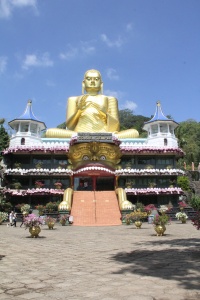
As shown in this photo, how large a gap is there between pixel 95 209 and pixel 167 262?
694 inches

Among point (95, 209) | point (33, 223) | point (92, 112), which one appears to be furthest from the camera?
point (92, 112)

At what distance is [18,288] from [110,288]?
177cm

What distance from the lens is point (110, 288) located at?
620 centimetres

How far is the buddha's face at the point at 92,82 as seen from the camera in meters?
36.0

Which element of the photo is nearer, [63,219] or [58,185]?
[63,219]

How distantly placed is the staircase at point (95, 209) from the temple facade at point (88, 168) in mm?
1418

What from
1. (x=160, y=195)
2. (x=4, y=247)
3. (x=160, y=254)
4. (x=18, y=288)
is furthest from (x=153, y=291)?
(x=160, y=195)

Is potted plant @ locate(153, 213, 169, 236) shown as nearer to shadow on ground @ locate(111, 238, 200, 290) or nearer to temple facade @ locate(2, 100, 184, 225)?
shadow on ground @ locate(111, 238, 200, 290)

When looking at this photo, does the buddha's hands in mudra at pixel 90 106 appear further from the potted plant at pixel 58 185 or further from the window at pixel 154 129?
the potted plant at pixel 58 185

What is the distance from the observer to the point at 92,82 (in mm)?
36062

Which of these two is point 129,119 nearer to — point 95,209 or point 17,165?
point 17,165

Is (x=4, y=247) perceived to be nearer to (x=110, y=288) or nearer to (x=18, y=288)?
(x=18, y=288)

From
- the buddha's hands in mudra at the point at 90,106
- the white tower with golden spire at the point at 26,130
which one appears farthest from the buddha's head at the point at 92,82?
the white tower with golden spire at the point at 26,130

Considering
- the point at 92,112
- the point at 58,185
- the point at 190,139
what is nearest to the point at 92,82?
the point at 92,112
